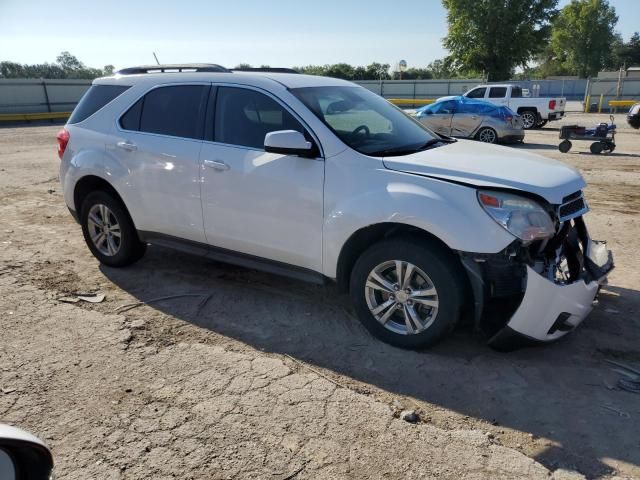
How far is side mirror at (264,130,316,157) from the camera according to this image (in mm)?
3734

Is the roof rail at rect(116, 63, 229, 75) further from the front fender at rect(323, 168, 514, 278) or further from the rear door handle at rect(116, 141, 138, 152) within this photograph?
the front fender at rect(323, 168, 514, 278)

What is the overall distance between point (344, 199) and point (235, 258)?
1.25 meters

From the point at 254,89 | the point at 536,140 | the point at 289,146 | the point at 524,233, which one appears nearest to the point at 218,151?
the point at 254,89

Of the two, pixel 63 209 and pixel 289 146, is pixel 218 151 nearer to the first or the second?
pixel 289 146

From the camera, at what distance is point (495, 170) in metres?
3.51

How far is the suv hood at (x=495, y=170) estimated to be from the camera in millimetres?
3330

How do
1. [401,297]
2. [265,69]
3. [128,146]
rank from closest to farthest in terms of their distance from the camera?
[401,297] → [128,146] → [265,69]

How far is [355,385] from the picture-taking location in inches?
131

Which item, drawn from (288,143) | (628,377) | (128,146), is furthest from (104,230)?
(628,377)

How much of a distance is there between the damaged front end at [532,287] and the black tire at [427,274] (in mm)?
124

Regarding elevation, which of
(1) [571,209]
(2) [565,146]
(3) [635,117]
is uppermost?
(1) [571,209]

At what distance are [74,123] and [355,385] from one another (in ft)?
13.1

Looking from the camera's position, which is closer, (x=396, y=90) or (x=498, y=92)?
(x=498, y=92)

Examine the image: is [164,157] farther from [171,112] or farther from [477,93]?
Answer: [477,93]
